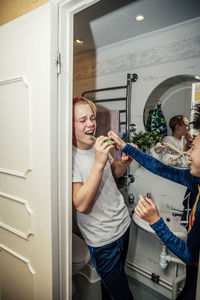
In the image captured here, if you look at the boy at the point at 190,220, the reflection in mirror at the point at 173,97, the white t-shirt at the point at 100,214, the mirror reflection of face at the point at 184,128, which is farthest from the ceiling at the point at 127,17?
the white t-shirt at the point at 100,214

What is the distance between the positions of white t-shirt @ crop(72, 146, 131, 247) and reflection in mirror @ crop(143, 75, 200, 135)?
2.59ft

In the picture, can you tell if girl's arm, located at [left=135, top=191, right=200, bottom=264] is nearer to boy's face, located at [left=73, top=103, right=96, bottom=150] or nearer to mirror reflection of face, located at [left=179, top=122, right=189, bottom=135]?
boy's face, located at [left=73, top=103, right=96, bottom=150]

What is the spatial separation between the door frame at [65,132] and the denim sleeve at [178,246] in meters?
0.52

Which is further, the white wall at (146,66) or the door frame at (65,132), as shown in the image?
the white wall at (146,66)

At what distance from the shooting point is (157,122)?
1.74 meters

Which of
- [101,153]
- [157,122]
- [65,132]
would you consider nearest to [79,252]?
[101,153]

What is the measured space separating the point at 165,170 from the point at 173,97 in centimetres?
80

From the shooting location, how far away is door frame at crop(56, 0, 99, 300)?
3.27ft

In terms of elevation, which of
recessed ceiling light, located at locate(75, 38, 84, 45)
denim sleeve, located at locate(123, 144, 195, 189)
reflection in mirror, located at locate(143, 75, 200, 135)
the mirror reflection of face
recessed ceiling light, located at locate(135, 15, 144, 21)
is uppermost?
recessed ceiling light, located at locate(75, 38, 84, 45)

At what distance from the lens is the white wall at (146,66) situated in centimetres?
153

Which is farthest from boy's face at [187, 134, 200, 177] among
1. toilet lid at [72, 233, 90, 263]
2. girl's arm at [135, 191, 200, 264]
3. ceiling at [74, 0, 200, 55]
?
toilet lid at [72, 233, 90, 263]

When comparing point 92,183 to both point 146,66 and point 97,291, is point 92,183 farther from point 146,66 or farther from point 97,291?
point 97,291

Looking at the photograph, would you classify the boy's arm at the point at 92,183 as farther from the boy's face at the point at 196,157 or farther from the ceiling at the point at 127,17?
the ceiling at the point at 127,17

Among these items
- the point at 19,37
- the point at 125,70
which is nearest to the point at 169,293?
the point at 125,70
